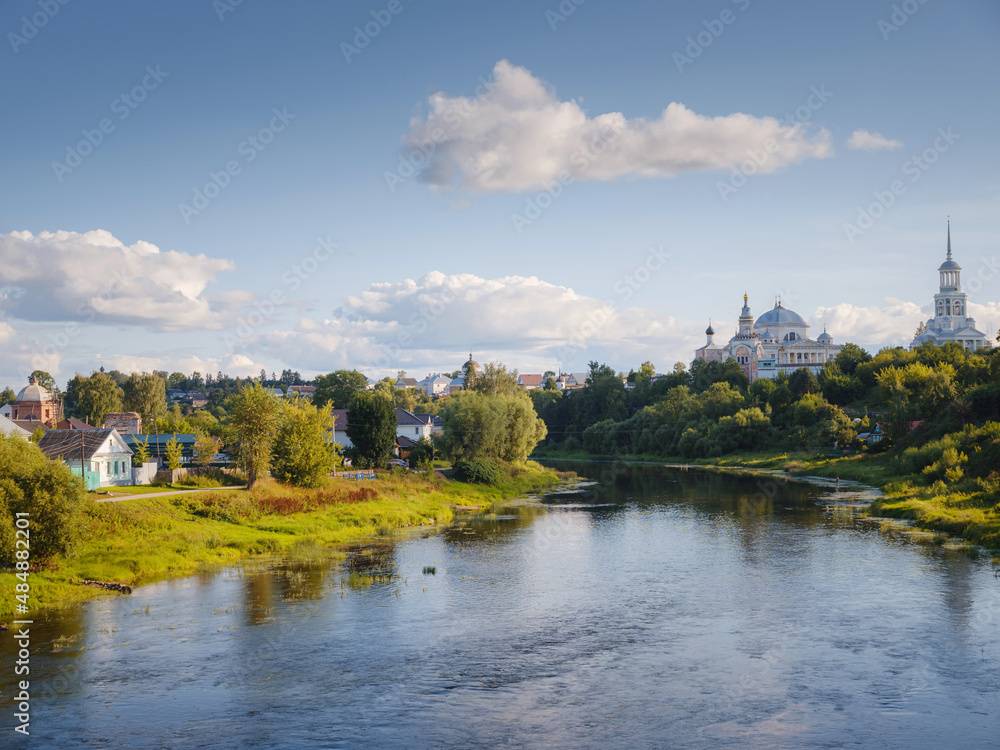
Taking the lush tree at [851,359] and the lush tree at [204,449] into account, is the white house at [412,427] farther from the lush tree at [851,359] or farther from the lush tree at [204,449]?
the lush tree at [851,359]

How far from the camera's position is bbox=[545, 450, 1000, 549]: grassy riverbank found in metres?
42.8

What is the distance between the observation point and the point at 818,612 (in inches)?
1103

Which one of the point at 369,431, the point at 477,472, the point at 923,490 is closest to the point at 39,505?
the point at 369,431

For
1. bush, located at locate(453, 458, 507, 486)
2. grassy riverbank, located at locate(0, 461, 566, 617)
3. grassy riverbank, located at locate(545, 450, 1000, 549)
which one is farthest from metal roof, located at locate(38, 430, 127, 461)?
grassy riverbank, located at locate(545, 450, 1000, 549)

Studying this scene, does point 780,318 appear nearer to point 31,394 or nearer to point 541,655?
point 31,394

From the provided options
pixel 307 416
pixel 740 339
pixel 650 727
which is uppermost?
pixel 740 339

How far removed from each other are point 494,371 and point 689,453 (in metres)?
34.4

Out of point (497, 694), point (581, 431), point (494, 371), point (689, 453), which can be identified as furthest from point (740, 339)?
point (497, 694)

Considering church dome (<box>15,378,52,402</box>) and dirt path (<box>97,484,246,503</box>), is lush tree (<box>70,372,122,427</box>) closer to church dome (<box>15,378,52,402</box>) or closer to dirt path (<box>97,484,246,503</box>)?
church dome (<box>15,378,52,402</box>)

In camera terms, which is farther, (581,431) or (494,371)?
(581,431)

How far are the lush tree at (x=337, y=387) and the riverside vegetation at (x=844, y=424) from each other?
132 feet

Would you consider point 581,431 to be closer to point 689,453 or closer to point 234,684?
point 689,453

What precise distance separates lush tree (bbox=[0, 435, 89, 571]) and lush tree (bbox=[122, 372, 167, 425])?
93.8 m

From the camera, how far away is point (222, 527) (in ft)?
139
